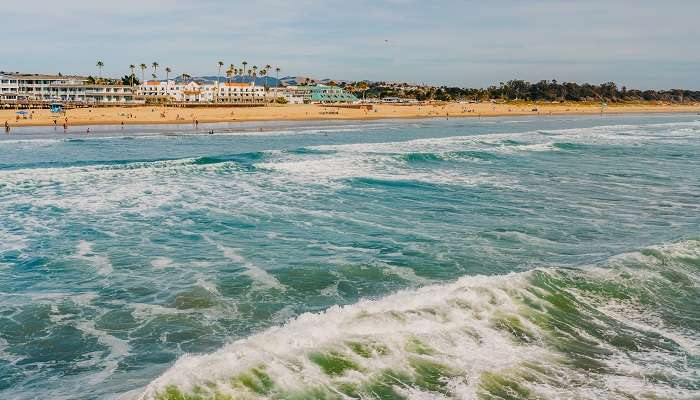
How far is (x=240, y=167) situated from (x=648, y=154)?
93.1ft

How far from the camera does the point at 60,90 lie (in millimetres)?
113500

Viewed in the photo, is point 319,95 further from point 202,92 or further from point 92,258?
point 92,258

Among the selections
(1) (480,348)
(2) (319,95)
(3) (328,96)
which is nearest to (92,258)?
(1) (480,348)

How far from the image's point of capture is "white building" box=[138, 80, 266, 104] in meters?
132

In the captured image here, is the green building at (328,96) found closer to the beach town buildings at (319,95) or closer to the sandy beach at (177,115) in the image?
the beach town buildings at (319,95)

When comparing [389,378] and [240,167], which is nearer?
[389,378]

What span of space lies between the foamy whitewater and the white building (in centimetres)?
10665

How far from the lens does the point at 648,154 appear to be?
40781 mm

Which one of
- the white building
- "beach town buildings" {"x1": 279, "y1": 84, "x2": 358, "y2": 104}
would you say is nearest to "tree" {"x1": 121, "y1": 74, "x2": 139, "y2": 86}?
the white building

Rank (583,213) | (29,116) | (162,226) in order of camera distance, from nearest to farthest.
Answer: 1. (162,226)
2. (583,213)
3. (29,116)

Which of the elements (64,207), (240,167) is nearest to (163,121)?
(240,167)

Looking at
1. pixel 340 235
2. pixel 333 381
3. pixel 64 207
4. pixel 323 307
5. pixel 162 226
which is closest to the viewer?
pixel 333 381

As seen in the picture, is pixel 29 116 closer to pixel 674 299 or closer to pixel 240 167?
pixel 240 167

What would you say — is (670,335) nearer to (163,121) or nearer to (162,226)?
(162,226)
